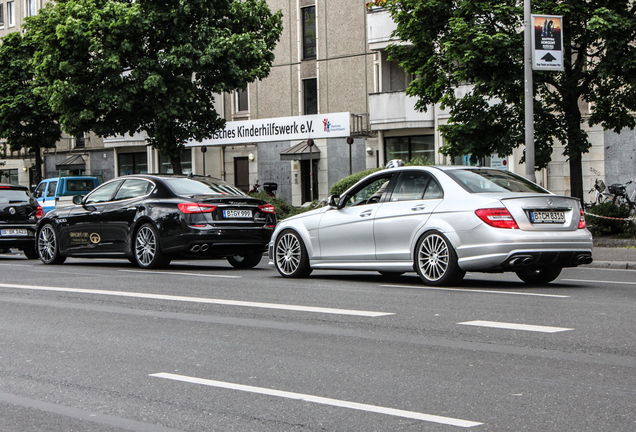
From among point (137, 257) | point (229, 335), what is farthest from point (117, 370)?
point (137, 257)

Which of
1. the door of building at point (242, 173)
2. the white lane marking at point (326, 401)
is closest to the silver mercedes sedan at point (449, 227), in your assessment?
the white lane marking at point (326, 401)

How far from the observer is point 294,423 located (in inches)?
183

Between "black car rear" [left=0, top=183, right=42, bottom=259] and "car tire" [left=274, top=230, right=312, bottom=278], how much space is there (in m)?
9.02

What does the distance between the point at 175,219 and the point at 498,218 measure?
5.71 metres

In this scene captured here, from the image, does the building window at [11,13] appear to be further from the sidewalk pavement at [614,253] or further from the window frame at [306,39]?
the sidewalk pavement at [614,253]

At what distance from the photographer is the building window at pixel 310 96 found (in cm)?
4081

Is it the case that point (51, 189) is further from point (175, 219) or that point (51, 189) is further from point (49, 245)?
point (175, 219)

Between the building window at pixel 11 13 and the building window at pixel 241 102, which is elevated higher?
the building window at pixel 11 13

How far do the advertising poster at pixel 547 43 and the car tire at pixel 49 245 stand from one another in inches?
414

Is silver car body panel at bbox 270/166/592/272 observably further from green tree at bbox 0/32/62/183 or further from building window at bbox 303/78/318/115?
green tree at bbox 0/32/62/183

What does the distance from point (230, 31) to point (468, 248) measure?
2263cm

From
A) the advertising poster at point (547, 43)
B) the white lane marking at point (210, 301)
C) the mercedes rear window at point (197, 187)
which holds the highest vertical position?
the advertising poster at point (547, 43)

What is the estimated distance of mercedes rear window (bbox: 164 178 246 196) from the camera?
1486 cm

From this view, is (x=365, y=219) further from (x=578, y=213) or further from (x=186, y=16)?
(x=186, y=16)
